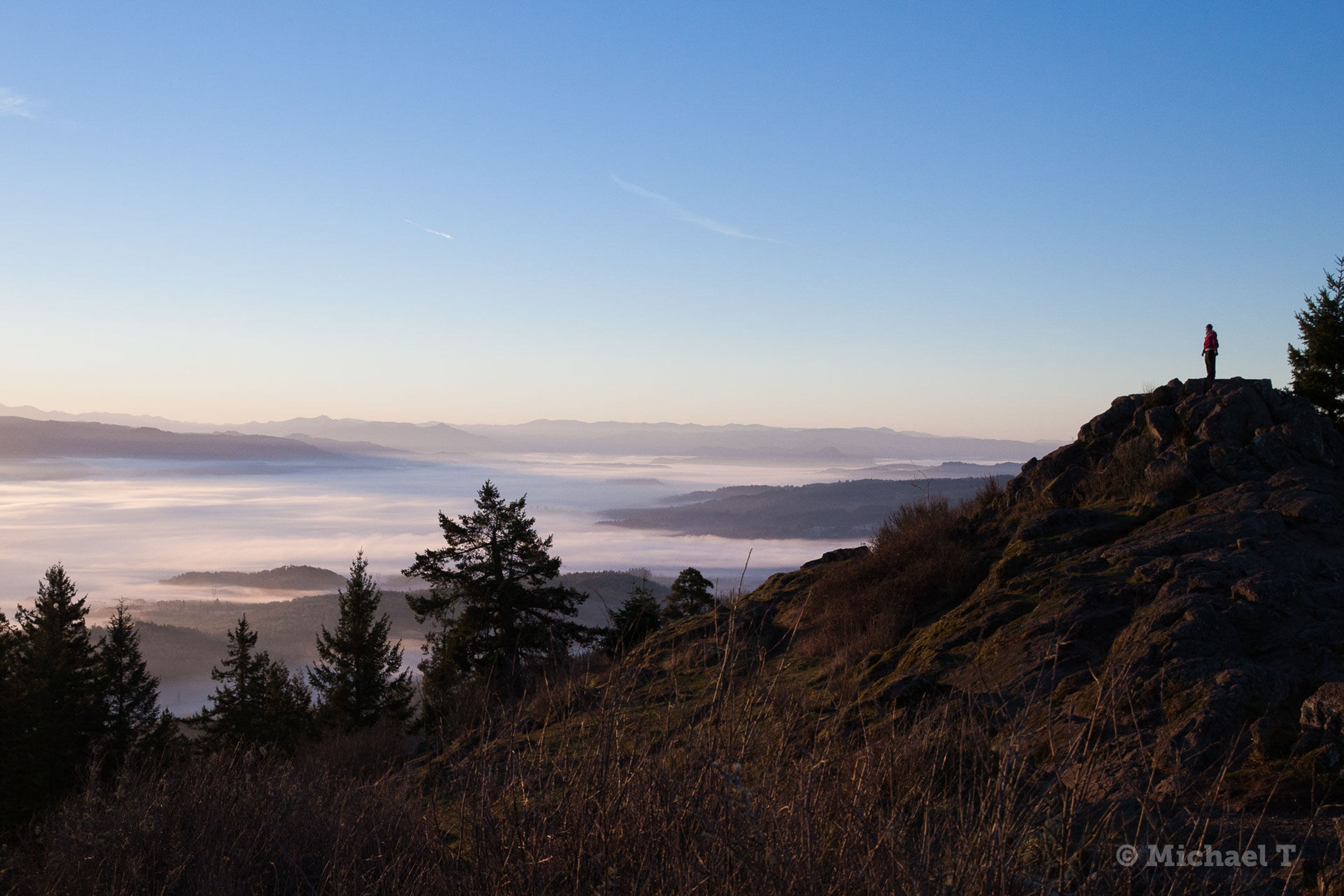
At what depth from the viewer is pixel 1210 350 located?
1742 cm

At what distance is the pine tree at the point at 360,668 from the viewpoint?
33.1 metres

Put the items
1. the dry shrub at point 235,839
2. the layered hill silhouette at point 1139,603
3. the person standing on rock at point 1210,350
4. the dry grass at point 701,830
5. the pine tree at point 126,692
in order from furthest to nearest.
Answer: the pine tree at point 126,692 → the person standing on rock at point 1210,350 → the layered hill silhouette at point 1139,603 → the dry shrub at point 235,839 → the dry grass at point 701,830

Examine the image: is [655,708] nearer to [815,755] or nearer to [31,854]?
[815,755]

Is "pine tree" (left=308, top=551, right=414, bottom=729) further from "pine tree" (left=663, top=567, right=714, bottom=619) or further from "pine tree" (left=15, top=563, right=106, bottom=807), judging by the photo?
"pine tree" (left=663, top=567, right=714, bottom=619)

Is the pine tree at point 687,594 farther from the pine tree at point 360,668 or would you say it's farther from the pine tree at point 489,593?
the pine tree at point 360,668

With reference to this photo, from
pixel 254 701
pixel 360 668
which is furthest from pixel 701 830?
pixel 254 701

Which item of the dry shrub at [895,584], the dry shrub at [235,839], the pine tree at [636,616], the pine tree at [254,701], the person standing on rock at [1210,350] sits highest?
the person standing on rock at [1210,350]

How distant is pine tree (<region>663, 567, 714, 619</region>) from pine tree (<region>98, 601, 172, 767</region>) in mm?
22432

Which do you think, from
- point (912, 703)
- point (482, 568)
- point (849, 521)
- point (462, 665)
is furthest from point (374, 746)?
point (849, 521)

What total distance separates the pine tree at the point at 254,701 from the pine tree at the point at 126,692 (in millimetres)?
2393

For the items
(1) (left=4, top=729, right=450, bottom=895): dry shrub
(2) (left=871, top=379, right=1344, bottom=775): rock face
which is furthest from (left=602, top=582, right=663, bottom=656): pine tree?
(1) (left=4, top=729, right=450, bottom=895): dry shrub

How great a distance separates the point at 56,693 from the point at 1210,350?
41.8 meters

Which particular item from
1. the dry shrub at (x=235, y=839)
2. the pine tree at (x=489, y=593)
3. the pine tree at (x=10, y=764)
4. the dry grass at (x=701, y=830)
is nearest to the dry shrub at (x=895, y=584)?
the dry grass at (x=701, y=830)

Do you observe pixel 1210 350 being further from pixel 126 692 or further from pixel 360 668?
pixel 126 692
